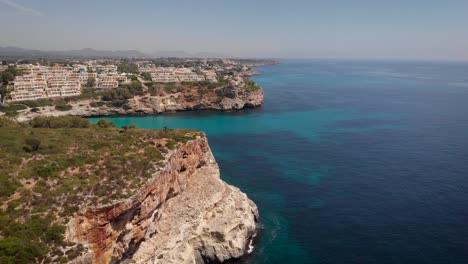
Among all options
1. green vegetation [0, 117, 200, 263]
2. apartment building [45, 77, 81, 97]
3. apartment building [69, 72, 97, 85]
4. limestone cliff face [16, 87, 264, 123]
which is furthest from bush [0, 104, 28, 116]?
green vegetation [0, 117, 200, 263]

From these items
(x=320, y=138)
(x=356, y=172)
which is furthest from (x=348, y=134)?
(x=356, y=172)

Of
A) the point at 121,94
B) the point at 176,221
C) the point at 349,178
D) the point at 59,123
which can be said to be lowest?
the point at 349,178

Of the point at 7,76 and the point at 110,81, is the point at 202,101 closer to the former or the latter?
the point at 110,81

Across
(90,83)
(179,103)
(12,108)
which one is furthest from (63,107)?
(179,103)

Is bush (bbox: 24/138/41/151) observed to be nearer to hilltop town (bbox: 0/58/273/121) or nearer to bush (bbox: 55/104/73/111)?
hilltop town (bbox: 0/58/273/121)

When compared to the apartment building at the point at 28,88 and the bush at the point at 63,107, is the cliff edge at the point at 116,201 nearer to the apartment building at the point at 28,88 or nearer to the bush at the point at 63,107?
the bush at the point at 63,107

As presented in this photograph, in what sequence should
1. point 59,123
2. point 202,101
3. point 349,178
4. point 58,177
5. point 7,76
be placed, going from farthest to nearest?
point 202,101, point 7,76, point 349,178, point 59,123, point 58,177
